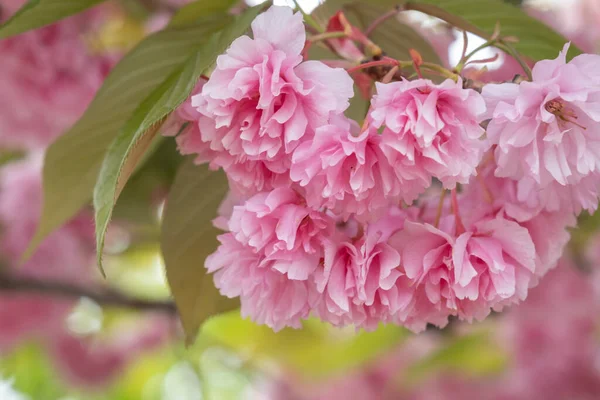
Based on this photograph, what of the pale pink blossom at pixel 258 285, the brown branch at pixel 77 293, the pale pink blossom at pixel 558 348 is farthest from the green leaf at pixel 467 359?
the pale pink blossom at pixel 258 285

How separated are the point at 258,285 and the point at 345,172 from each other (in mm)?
103

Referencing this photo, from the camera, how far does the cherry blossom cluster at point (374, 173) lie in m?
0.39

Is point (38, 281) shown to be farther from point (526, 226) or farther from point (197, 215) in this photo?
point (526, 226)

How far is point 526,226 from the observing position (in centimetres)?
48

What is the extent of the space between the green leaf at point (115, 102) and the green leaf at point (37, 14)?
0.20 ft

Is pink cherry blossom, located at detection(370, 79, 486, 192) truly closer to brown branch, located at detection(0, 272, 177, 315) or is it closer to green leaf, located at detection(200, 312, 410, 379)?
brown branch, located at detection(0, 272, 177, 315)

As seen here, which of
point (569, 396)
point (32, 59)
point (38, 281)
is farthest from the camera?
point (569, 396)

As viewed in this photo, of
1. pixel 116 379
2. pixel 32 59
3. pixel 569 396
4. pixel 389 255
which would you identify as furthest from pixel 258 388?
pixel 389 255

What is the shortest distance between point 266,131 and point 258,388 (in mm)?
2228

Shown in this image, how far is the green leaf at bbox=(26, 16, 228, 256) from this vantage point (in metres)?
0.57

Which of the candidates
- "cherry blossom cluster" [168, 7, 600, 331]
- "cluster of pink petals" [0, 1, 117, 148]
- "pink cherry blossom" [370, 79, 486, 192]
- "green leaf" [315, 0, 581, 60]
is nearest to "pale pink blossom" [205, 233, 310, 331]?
"cherry blossom cluster" [168, 7, 600, 331]

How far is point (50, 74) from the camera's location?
97 centimetres

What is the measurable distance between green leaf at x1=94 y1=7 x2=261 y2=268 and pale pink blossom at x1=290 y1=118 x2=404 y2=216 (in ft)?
0.29

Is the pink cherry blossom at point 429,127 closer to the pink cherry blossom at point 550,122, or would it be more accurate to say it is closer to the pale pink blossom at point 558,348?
the pink cherry blossom at point 550,122
